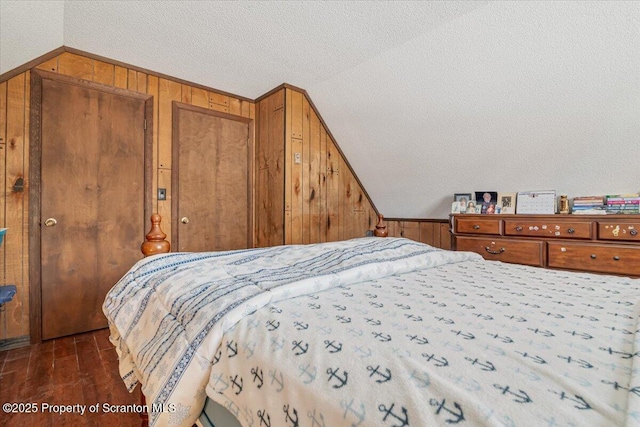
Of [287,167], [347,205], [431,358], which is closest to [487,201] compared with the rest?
[347,205]

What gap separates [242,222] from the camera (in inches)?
130

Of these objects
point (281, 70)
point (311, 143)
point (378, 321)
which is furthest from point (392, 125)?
point (378, 321)

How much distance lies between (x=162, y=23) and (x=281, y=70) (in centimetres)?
99

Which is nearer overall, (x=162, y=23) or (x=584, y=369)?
(x=584, y=369)

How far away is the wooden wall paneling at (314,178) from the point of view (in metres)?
3.25

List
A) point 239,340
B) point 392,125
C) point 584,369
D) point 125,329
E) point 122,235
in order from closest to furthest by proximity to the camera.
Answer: point 584,369 < point 239,340 < point 125,329 < point 122,235 < point 392,125

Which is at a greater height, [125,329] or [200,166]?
[200,166]

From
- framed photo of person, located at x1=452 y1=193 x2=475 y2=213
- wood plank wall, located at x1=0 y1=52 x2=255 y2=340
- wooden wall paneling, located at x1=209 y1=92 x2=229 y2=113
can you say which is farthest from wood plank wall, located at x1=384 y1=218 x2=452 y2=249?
wood plank wall, located at x1=0 y1=52 x2=255 y2=340

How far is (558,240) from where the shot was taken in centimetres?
224

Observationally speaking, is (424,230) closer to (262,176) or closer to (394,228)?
(394,228)

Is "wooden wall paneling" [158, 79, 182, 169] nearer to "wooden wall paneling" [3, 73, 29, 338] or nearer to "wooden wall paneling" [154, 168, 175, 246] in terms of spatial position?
"wooden wall paneling" [154, 168, 175, 246]

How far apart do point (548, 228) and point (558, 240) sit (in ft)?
0.35

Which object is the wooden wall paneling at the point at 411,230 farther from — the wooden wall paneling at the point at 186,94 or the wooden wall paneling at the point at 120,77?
the wooden wall paneling at the point at 120,77

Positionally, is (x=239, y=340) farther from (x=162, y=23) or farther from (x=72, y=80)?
(x=72, y=80)
